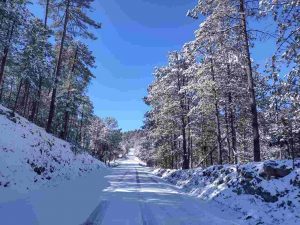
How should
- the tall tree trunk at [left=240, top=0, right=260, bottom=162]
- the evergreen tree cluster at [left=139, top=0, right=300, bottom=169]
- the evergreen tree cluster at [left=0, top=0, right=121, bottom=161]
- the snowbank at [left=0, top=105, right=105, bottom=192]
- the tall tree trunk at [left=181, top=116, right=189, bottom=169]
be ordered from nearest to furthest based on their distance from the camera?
the evergreen tree cluster at [left=139, top=0, right=300, bottom=169] < the snowbank at [left=0, top=105, right=105, bottom=192] < the tall tree trunk at [left=240, top=0, right=260, bottom=162] < the evergreen tree cluster at [left=0, top=0, right=121, bottom=161] < the tall tree trunk at [left=181, top=116, right=189, bottom=169]

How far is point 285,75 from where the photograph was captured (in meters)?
8.62

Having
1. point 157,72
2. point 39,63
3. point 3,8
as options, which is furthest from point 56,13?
point 157,72

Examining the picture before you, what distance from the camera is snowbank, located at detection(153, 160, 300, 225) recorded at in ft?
30.7

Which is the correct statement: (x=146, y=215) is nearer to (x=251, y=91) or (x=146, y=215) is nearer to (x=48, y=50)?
(x=251, y=91)

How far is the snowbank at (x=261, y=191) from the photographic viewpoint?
9.35 metres

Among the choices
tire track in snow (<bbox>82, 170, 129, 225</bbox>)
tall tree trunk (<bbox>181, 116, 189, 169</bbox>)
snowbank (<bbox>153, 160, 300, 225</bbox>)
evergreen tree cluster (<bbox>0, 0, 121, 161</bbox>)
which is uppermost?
evergreen tree cluster (<bbox>0, 0, 121, 161</bbox>)

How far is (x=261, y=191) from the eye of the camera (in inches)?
441

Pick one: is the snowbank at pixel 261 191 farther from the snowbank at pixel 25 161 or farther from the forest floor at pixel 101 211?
the snowbank at pixel 25 161

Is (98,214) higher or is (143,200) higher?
(143,200)

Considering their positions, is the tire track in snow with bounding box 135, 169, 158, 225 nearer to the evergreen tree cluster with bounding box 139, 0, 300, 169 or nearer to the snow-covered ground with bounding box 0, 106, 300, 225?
the snow-covered ground with bounding box 0, 106, 300, 225

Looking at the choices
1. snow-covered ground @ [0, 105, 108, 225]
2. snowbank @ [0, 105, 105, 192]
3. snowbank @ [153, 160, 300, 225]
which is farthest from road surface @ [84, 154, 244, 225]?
snowbank @ [0, 105, 105, 192]

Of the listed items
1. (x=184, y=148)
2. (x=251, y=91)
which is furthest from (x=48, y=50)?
(x=251, y=91)

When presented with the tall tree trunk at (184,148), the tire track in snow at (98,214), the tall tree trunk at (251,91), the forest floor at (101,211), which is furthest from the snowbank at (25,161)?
the tall tree trunk at (184,148)

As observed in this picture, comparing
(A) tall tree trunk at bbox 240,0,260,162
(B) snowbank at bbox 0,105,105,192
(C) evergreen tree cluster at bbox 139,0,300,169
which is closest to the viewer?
(C) evergreen tree cluster at bbox 139,0,300,169
